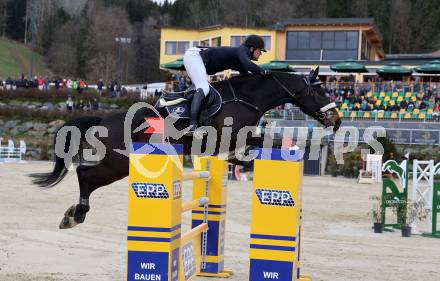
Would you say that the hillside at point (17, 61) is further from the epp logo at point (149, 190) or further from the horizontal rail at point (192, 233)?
the epp logo at point (149, 190)

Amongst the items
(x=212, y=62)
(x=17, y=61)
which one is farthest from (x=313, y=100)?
(x=17, y=61)

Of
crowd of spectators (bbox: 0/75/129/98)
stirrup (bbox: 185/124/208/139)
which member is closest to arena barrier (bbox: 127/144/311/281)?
stirrup (bbox: 185/124/208/139)

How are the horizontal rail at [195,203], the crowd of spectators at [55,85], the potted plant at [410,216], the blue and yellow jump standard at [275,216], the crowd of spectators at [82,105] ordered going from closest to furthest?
the blue and yellow jump standard at [275,216]
the horizontal rail at [195,203]
the potted plant at [410,216]
the crowd of spectators at [82,105]
the crowd of spectators at [55,85]

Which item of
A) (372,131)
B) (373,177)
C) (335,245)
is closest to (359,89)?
(372,131)

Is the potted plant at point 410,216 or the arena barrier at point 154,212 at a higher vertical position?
the arena barrier at point 154,212

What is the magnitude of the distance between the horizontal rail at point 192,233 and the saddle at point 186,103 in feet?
3.72

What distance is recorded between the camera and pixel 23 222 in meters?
10.2

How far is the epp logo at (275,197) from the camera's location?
5.36 metres

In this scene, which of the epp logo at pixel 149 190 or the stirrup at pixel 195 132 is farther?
the stirrup at pixel 195 132

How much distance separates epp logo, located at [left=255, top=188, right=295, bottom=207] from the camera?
5359mm

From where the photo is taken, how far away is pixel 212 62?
641 cm

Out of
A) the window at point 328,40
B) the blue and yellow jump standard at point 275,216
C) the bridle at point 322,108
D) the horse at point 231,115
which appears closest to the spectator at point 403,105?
the window at point 328,40

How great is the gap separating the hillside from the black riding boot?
6631cm

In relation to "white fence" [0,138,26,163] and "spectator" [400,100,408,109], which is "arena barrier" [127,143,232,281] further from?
"spectator" [400,100,408,109]
